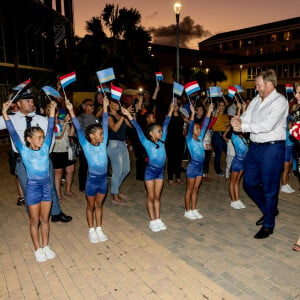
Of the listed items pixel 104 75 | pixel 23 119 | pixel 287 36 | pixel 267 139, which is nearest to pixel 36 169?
pixel 23 119

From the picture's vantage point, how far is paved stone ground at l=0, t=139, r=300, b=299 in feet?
11.0

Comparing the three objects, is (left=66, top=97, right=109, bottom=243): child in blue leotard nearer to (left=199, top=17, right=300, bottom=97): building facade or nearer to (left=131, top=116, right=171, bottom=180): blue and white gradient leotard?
(left=131, top=116, right=171, bottom=180): blue and white gradient leotard

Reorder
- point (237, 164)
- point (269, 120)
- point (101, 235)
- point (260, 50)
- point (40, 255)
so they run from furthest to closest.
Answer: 1. point (260, 50)
2. point (237, 164)
3. point (101, 235)
4. point (269, 120)
5. point (40, 255)

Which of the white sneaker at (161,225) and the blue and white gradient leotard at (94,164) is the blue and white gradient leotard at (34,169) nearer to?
the blue and white gradient leotard at (94,164)

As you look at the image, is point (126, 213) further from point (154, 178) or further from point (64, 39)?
point (64, 39)

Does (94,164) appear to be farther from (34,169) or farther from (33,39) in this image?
(33,39)

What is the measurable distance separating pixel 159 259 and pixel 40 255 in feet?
5.13

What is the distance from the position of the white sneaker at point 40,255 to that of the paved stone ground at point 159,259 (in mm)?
76

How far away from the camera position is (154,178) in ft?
15.9

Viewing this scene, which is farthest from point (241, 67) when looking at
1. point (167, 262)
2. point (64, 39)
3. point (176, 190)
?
point (167, 262)

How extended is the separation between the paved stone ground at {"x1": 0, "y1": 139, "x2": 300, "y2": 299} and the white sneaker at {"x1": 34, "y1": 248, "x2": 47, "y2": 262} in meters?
0.08

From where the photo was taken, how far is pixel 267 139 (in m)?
4.34

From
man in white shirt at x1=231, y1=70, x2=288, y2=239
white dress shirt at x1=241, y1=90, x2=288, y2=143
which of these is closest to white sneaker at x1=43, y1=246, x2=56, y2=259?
man in white shirt at x1=231, y1=70, x2=288, y2=239

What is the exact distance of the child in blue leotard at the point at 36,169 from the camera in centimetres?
387
